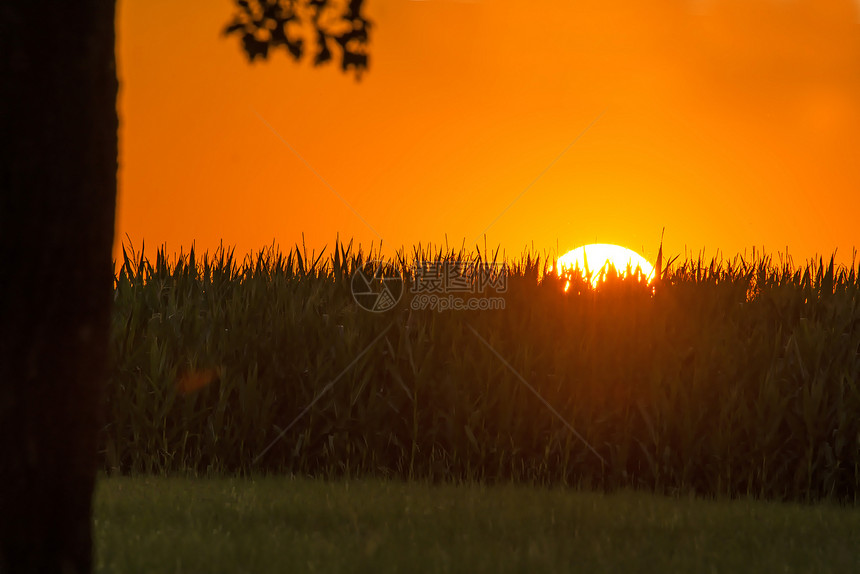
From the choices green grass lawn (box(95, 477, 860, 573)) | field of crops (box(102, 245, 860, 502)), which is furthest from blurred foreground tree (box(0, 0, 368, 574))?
field of crops (box(102, 245, 860, 502))

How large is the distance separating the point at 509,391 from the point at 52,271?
21.5ft

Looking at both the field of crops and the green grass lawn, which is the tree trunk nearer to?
the green grass lawn

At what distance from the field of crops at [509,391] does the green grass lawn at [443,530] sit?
100 cm

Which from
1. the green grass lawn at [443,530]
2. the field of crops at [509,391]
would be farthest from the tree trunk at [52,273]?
the field of crops at [509,391]

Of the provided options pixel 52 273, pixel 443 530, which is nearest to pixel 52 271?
pixel 52 273

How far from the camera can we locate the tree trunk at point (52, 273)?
15.1 ft

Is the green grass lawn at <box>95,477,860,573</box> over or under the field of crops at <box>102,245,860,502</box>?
under

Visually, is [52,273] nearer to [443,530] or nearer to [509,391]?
[443,530]

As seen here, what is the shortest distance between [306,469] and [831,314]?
6.94 metres

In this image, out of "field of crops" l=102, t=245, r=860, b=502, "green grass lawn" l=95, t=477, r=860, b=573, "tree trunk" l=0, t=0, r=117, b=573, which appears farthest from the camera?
"field of crops" l=102, t=245, r=860, b=502

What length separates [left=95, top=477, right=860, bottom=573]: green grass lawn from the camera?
6.28 metres

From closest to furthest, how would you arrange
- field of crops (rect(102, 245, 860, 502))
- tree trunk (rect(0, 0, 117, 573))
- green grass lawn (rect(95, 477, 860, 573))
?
1. tree trunk (rect(0, 0, 117, 573))
2. green grass lawn (rect(95, 477, 860, 573))
3. field of crops (rect(102, 245, 860, 502))

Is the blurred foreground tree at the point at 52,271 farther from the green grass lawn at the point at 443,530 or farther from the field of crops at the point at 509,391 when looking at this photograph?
the field of crops at the point at 509,391

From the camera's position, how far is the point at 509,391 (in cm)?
1031
